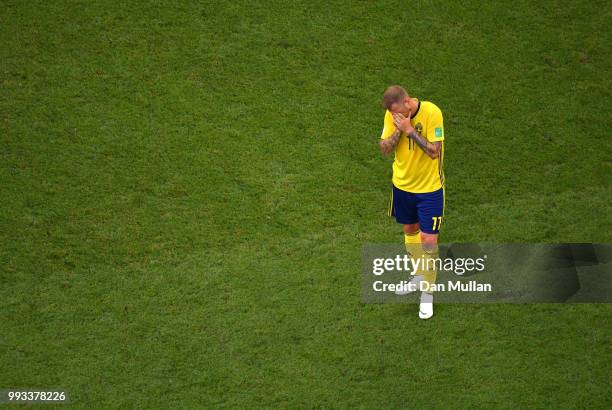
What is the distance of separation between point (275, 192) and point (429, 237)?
5.50ft

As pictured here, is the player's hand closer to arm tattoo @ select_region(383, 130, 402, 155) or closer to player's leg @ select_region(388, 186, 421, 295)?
arm tattoo @ select_region(383, 130, 402, 155)

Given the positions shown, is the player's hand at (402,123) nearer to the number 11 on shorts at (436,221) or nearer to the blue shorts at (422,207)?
the blue shorts at (422,207)

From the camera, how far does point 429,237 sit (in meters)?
6.03

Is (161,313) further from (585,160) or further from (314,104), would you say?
(585,160)

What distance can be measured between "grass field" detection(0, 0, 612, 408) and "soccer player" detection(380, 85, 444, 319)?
1.66 ft

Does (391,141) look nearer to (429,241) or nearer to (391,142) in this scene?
(391,142)

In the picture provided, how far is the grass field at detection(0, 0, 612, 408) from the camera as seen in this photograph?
584 centimetres

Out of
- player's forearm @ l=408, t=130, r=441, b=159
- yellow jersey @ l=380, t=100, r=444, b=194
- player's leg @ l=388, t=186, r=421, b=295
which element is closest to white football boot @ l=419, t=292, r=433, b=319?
player's leg @ l=388, t=186, r=421, b=295

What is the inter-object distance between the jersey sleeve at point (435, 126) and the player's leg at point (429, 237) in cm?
44

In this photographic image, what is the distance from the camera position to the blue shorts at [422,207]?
19.3 feet

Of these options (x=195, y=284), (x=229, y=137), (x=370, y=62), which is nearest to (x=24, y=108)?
(x=229, y=137)

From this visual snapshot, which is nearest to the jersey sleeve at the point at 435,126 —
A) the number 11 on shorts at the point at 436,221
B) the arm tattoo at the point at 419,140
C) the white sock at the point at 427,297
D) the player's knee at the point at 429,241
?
the arm tattoo at the point at 419,140

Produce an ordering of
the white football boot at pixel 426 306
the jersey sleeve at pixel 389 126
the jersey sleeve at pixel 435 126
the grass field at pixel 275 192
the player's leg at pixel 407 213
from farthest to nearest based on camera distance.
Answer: the white football boot at pixel 426 306 → the player's leg at pixel 407 213 → the grass field at pixel 275 192 → the jersey sleeve at pixel 389 126 → the jersey sleeve at pixel 435 126

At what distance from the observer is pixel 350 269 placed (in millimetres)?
6586
